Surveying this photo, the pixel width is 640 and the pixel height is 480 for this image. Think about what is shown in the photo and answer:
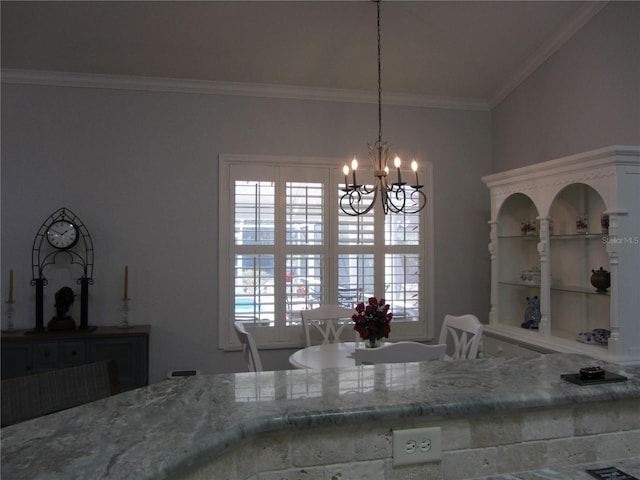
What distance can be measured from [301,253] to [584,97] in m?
2.37

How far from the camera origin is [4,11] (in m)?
2.86

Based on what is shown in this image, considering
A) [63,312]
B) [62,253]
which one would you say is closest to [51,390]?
[63,312]

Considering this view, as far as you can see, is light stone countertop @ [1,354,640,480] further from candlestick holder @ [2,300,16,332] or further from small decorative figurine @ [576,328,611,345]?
candlestick holder @ [2,300,16,332]

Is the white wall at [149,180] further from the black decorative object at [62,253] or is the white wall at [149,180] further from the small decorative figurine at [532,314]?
the small decorative figurine at [532,314]

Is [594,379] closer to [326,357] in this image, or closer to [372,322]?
[372,322]

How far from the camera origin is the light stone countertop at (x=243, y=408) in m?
0.72

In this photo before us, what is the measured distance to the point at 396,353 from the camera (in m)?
2.12

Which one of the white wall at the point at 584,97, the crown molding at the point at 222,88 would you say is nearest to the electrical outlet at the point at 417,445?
the white wall at the point at 584,97

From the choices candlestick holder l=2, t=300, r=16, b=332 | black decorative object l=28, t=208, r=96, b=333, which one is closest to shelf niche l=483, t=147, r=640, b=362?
black decorative object l=28, t=208, r=96, b=333

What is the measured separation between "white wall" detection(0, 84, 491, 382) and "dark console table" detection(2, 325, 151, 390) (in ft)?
1.09

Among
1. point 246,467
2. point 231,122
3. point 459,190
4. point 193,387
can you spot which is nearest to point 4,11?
point 231,122

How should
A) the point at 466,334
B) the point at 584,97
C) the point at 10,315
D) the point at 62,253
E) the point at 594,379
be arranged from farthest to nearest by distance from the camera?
the point at 62,253 < the point at 10,315 < the point at 584,97 < the point at 466,334 < the point at 594,379

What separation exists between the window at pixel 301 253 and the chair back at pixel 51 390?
2.28 meters

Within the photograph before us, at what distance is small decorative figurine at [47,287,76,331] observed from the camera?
325cm
